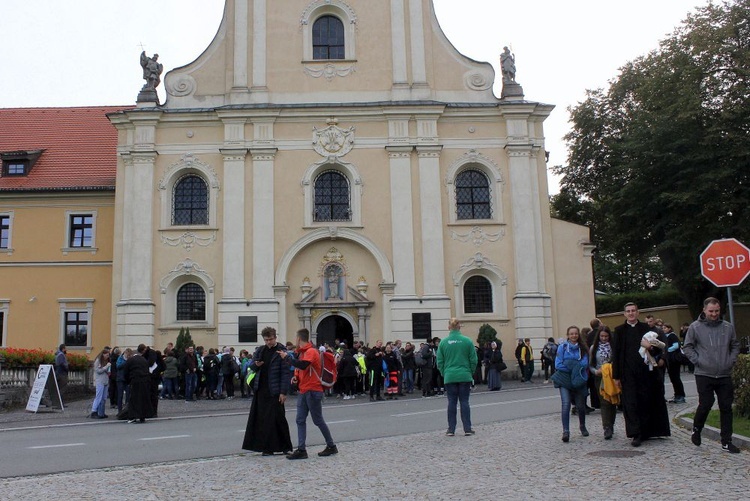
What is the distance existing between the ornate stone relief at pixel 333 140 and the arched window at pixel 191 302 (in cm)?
690

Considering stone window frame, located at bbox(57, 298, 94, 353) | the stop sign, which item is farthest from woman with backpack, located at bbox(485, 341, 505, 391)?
stone window frame, located at bbox(57, 298, 94, 353)

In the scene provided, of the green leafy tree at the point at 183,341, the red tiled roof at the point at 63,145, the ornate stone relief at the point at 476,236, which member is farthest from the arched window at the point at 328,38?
the green leafy tree at the point at 183,341

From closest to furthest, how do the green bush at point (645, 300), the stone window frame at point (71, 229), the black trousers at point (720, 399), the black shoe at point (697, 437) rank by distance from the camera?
the black trousers at point (720, 399) → the black shoe at point (697, 437) → the stone window frame at point (71, 229) → the green bush at point (645, 300)

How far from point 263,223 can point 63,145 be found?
1170 centimetres

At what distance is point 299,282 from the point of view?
96.8 ft

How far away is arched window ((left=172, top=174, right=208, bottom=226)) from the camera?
30031 mm

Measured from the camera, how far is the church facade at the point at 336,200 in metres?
29.0

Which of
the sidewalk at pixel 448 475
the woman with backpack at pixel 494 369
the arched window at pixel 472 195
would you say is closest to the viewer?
the sidewalk at pixel 448 475

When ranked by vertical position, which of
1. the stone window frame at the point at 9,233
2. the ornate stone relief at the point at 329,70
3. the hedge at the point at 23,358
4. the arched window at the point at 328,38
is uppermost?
the arched window at the point at 328,38

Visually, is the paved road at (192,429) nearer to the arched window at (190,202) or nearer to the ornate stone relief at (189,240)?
the ornate stone relief at (189,240)

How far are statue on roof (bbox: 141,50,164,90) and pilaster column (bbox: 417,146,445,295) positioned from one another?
34.6 feet

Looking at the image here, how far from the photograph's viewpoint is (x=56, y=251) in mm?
31484

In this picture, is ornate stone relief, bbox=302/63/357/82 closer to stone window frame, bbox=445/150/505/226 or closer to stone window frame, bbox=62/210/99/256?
stone window frame, bbox=445/150/505/226

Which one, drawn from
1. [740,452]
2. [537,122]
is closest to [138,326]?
[537,122]
